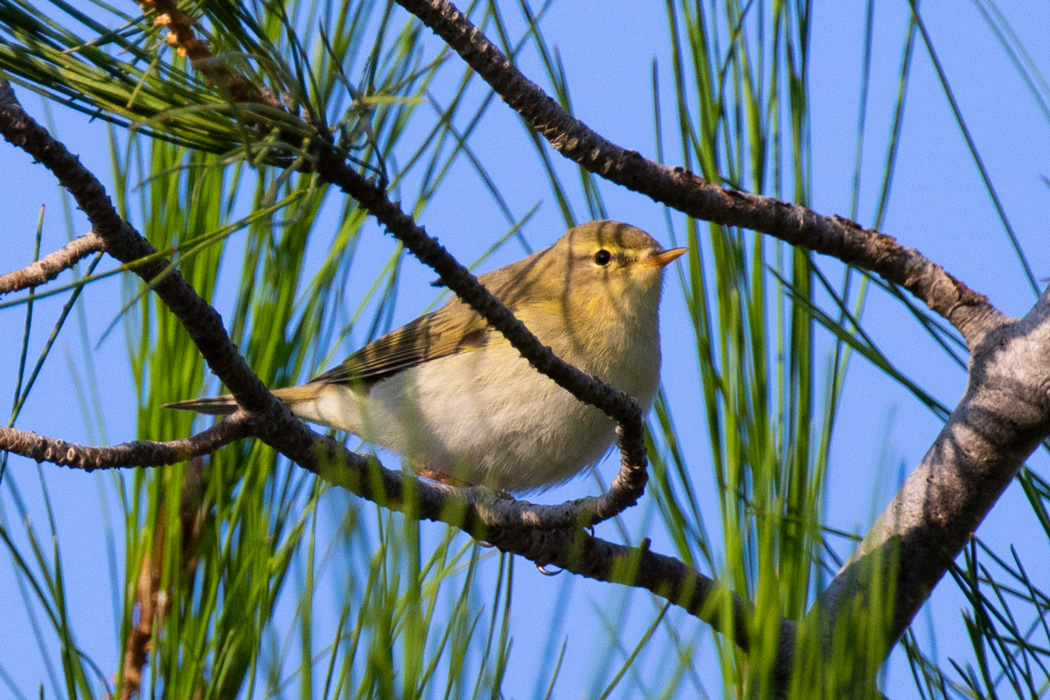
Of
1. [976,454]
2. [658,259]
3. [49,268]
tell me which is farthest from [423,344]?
[976,454]

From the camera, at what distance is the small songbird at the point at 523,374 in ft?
11.8

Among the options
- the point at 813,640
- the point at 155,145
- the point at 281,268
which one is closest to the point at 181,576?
the point at 281,268

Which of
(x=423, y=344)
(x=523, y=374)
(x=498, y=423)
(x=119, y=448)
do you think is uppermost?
(x=423, y=344)

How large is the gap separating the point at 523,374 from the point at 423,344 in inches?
28.8

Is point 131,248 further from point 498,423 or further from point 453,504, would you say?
point 498,423

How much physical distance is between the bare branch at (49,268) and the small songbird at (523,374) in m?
1.46

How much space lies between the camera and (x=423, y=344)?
4.21 metres

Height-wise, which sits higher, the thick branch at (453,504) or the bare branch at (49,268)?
the bare branch at (49,268)

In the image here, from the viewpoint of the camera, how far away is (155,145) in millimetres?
2207

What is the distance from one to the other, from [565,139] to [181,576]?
1.13 meters

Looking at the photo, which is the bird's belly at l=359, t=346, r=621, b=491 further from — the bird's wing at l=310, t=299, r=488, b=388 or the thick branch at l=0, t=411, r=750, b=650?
the thick branch at l=0, t=411, r=750, b=650

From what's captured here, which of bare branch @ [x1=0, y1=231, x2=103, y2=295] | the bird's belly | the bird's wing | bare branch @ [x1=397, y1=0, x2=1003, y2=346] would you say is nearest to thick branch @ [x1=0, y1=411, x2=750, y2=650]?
bare branch @ [x1=0, y1=231, x2=103, y2=295]

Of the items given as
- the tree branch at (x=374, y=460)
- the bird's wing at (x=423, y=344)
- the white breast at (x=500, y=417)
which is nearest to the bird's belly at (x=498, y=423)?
the white breast at (x=500, y=417)

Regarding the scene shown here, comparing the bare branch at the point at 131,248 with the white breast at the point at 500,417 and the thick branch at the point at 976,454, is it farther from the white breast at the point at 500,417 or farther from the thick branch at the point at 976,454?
the white breast at the point at 500,417
